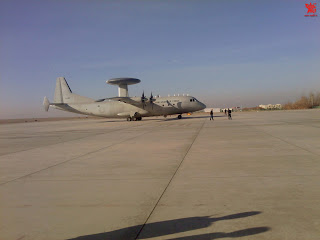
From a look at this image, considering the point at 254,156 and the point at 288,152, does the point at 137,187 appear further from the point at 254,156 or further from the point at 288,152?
the point at 288,152

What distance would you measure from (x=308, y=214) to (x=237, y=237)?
1401 mm

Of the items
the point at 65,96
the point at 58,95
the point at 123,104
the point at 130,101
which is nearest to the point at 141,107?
the point at 130,101

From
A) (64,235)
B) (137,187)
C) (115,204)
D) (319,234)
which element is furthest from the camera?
(137,187)

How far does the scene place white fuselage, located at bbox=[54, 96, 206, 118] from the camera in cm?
4166

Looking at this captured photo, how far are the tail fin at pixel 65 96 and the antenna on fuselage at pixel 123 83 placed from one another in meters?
5.75

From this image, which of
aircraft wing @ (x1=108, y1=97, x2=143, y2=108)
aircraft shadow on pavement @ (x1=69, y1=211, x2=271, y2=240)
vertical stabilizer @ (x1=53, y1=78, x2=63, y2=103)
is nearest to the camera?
aircraft shadow on pavement @ (x1=69, y1=211, x2=271, y2=240)

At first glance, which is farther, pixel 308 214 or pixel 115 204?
pixel 115 204

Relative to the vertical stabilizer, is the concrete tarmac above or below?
below

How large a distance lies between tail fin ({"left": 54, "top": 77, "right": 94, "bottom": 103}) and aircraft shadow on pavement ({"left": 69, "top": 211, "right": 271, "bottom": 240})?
4313cm

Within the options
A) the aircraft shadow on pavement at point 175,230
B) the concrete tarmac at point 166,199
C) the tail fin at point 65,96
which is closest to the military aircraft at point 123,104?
the tail fin at point 65,96

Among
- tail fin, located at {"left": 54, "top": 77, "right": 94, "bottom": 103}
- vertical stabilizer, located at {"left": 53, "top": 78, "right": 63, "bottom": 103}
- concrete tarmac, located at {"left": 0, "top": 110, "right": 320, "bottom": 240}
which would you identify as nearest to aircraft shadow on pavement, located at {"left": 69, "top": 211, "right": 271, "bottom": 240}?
concrete tarmac, located at {"left": 0, "top": 110, "right": 320, "bottom": 240}

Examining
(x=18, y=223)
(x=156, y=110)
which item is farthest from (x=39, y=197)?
(x=156, y=110)

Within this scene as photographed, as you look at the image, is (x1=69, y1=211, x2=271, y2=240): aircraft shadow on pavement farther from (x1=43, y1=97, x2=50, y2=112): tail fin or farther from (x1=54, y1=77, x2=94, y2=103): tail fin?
(x1=43, y1=97, x2=50, y2=112): tail fin

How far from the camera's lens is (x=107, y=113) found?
4372 centimetres
